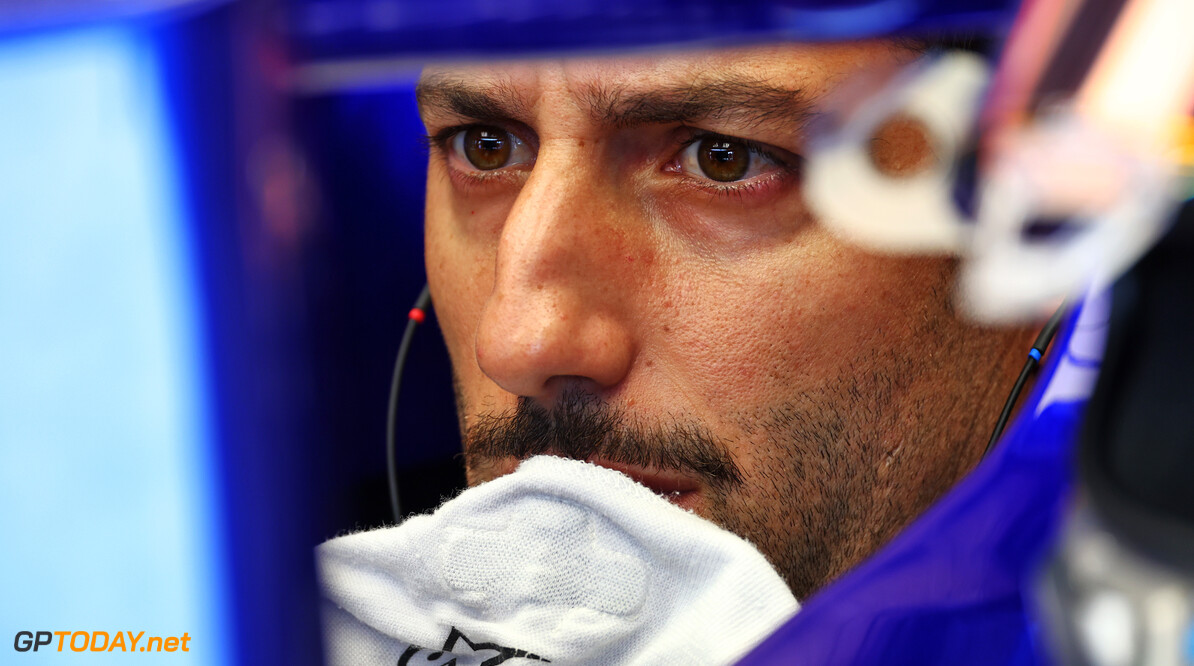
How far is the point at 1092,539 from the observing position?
0.39m

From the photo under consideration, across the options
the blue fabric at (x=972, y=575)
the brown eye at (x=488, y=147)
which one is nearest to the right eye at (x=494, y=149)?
the brown eye at (x=488, y=147)

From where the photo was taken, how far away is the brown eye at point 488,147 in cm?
97

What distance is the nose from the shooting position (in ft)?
2.57

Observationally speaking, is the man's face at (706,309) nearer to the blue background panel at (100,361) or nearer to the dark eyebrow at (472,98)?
the dark eyebrow at (472,98)

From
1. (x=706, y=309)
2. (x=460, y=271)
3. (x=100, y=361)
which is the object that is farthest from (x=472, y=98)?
(x=100, y=361)

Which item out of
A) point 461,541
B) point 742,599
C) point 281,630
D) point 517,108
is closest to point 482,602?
point 461,541

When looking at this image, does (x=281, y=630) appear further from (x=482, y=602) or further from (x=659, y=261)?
(x=659, y=261)

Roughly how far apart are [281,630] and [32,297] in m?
0.14

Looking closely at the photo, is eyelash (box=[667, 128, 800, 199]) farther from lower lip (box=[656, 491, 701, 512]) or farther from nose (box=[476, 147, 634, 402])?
→ lower lip (box=[656, 491, 701, 512])

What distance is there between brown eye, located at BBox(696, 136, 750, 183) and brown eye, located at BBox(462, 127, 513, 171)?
0.22 meters

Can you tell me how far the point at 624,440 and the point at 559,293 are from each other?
0.12m

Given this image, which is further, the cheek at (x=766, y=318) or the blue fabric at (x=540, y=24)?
the cheek at (x=766, y=318)
